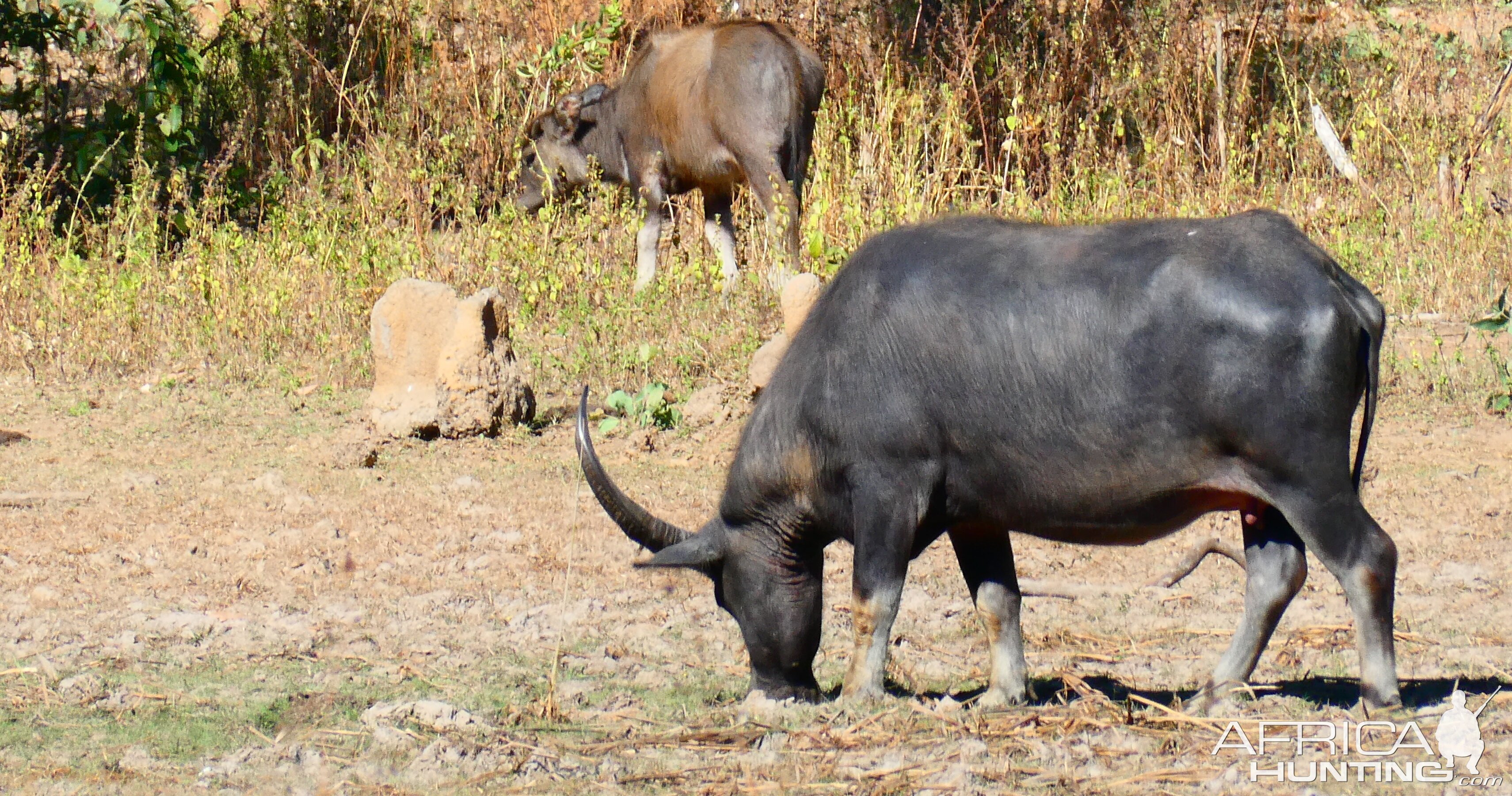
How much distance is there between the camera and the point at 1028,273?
15.3 feet

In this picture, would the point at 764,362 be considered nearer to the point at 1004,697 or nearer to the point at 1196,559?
the point at 1196,559

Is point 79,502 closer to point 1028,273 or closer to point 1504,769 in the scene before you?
point 1028,273

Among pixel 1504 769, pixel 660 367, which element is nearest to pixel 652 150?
pixel 660 367

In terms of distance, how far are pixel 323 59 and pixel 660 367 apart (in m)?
6.61

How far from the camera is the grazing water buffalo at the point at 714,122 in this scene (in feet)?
36.6

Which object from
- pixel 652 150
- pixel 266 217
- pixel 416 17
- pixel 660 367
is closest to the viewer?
pixel 660 367

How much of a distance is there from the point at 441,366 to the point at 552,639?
3.10 metres

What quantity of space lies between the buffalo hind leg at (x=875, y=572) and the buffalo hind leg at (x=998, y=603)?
353 millimetres

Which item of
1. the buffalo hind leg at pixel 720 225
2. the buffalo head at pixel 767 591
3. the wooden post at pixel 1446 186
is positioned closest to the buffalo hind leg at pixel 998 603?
the buffalo head at pixel 767 591

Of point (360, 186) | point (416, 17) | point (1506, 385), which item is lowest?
point (1506, 385)

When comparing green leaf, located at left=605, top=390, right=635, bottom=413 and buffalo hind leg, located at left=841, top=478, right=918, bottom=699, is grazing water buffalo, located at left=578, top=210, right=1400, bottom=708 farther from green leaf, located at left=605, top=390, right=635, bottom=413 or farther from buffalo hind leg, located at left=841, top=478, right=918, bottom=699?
green leaf, located at left=605, top=390, right=635, bottom=413

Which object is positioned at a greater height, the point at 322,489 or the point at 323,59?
the point at 323,59

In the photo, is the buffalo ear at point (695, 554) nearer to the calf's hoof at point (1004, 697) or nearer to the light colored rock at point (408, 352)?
the calf's hoof at point (1004, 697)

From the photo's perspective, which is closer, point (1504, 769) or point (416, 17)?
point (1504, 769)
